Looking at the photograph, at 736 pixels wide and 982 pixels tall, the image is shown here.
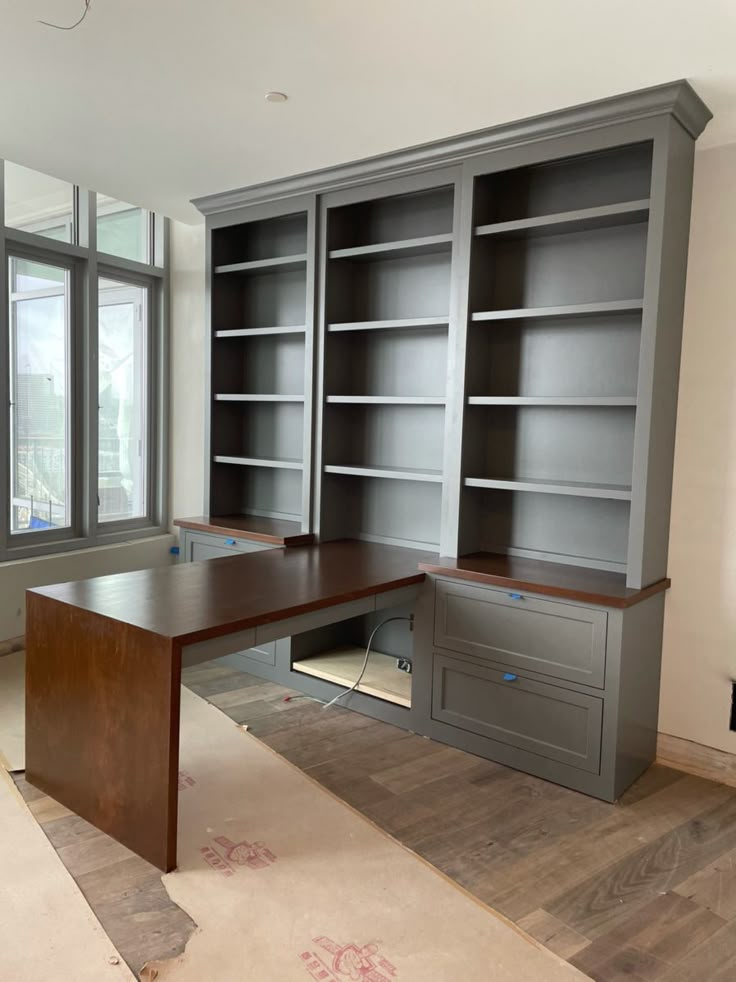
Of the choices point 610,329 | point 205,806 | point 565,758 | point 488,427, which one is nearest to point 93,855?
point 205,806

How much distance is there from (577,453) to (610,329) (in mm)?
535

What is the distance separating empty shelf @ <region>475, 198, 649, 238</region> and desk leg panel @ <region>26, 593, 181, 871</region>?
2139 millimetres

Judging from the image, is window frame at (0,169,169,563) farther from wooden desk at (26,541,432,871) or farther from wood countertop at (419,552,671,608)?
wood countertop at (419,552,671,608)

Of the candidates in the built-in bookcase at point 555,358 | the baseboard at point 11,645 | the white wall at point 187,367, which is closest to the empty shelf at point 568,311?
the built-in bookcase at point 555,358

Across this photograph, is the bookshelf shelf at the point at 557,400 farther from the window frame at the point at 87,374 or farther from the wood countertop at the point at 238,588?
the window frame at the point at 87,374

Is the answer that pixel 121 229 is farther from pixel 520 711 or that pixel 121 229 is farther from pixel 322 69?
pixel 520 711

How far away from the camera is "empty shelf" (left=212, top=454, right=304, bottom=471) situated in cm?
409

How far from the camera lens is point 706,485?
3.05 m

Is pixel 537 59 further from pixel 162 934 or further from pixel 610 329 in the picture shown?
pixel 162 934

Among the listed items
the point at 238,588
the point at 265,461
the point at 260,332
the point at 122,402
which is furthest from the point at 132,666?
the point at 122,402

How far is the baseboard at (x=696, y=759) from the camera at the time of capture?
302 cm

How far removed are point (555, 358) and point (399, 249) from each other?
2.96ft

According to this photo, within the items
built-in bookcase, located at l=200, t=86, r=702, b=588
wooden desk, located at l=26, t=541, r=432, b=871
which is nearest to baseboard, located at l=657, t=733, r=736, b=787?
built-in bookcase, located at l=200, t=86, r=702, b=588

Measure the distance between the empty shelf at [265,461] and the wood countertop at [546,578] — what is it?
101 cm
